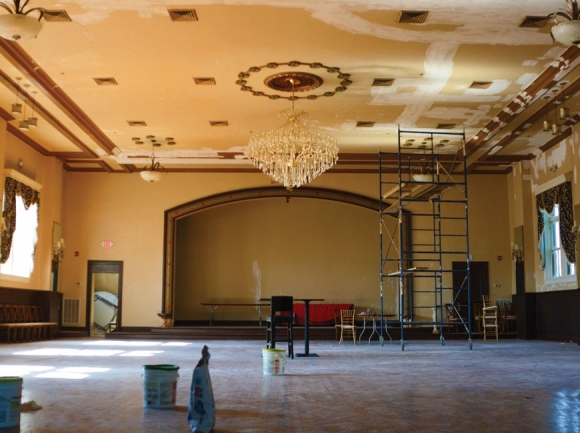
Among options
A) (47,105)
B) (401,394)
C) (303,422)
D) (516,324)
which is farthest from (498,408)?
(516,324)

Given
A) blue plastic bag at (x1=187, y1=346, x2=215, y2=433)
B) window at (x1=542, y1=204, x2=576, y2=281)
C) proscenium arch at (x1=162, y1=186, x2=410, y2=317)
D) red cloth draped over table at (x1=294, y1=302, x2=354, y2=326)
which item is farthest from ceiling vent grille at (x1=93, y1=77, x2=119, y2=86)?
window at (x1=542, y1=204, x2=576, y2=281)

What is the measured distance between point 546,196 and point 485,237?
263cm

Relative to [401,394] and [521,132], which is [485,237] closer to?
Answer: [521,132]

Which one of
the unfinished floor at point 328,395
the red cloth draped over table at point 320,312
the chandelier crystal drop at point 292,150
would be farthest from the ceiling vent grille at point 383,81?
the red cloth draped over table at point 320,312

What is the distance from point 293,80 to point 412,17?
114 inches

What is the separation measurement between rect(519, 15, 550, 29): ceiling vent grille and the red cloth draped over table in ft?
37.7

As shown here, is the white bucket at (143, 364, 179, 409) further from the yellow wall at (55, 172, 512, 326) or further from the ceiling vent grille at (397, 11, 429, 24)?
the yellow wall at (55, 172, 512, 326)

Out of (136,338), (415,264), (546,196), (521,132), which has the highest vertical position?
(521,132)

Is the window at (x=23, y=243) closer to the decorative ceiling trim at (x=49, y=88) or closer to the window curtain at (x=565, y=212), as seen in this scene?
the decorative ceiling trim at (x=49, y=88)

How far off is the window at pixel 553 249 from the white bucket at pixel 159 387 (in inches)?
477

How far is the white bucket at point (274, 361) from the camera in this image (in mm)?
7109

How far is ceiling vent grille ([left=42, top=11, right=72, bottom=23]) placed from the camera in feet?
28.3

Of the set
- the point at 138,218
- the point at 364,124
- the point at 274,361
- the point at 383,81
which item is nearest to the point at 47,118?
the point at 138,218

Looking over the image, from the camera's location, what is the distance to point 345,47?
974cm
